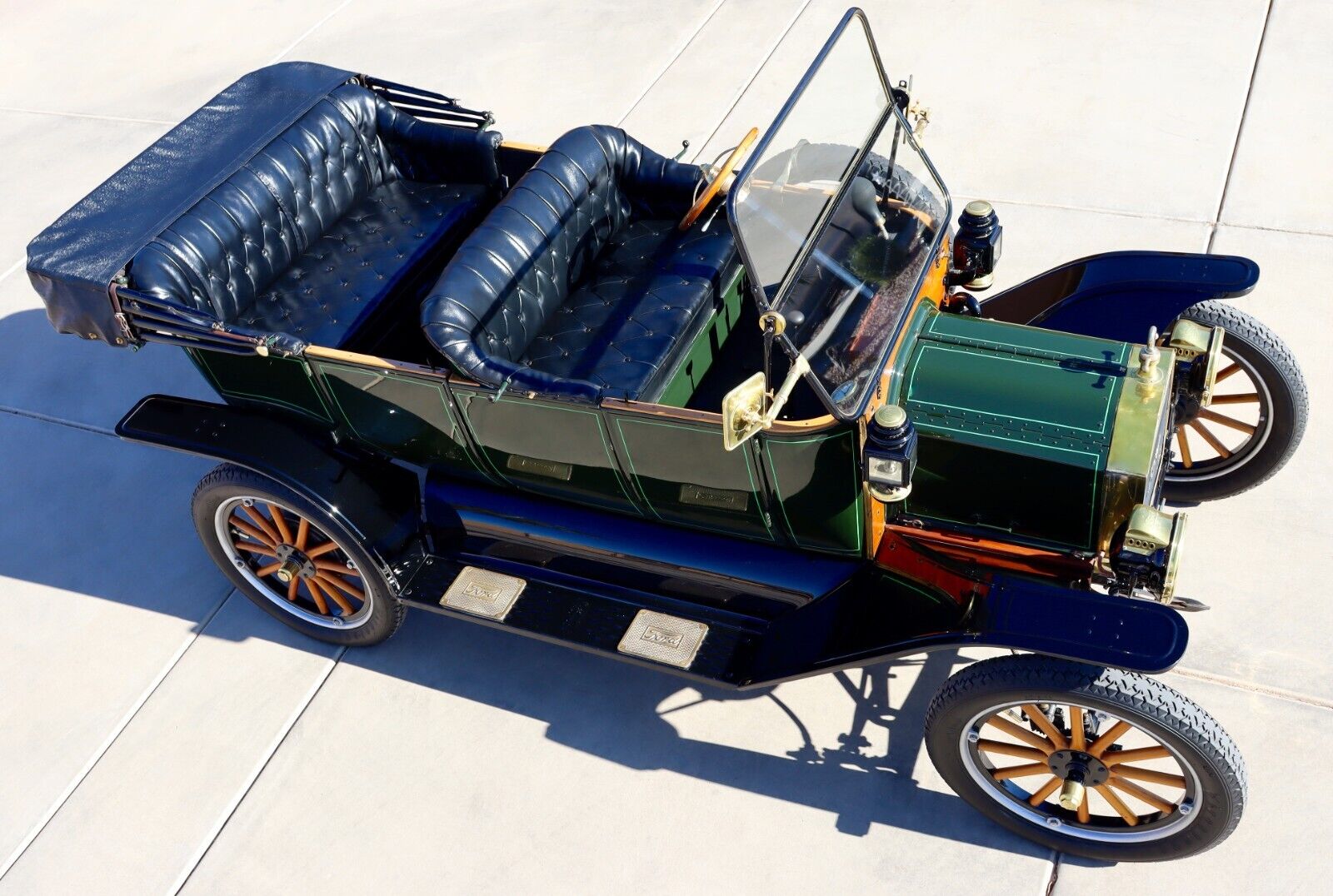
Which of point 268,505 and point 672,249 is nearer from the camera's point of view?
point 268,505

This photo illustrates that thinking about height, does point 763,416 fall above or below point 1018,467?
above

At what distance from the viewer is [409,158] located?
5.14 metres

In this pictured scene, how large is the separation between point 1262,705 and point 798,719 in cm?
148

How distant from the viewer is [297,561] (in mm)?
4340

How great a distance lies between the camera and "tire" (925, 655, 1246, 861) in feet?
10.3

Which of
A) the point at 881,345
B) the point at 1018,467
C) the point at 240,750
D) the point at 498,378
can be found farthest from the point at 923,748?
the point at 240,750

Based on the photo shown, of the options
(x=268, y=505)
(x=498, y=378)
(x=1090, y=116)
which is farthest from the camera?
(x=1090, y=116)

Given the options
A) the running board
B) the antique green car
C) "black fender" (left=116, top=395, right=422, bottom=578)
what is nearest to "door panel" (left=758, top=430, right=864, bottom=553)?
the antique green car

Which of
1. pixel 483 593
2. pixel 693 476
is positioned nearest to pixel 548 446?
pixel 693 476

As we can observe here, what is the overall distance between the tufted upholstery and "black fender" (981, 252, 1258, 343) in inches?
89.1

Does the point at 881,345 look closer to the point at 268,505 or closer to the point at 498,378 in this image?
the point at 498,378

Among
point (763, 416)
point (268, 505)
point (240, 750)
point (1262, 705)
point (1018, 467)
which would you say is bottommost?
point (240, 750)

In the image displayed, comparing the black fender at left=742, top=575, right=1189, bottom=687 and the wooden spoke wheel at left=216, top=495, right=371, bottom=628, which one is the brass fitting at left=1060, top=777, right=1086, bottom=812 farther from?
the wooden spoke wheel at left=216, top=495, right=371, bottom=628

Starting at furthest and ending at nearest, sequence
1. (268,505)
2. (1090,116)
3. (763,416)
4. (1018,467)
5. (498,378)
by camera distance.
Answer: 1. (1090,116)
2. (268,505)
3. (498,378)
4. (1018,467)
5. (763,416)
